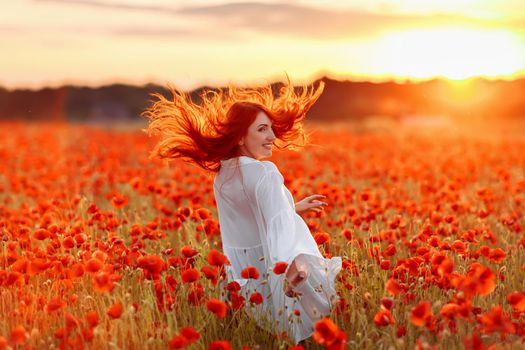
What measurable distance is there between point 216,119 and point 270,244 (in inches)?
37.4

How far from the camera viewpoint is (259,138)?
405 cm

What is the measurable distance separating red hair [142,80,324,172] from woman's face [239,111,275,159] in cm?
3

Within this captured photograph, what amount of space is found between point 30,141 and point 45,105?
43.2 metres

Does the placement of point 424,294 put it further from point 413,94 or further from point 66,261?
point 413,94

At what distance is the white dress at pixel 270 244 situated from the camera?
11.8 ft

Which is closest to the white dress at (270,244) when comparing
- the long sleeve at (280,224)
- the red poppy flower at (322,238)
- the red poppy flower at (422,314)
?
the long sleeve at (280,224)

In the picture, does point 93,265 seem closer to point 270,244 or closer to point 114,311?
point 114,311

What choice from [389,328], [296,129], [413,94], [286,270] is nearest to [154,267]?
[286,270]

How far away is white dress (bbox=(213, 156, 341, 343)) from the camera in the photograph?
359cm

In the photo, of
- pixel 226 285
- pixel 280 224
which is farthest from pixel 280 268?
pixel 226 285

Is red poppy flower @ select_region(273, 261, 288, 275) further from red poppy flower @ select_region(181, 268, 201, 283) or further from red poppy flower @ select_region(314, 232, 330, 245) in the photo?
red poppy flower @ select_region(314, 232, 330, 245)

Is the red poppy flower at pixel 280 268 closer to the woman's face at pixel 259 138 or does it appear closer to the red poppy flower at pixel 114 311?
the red poppy flower at pixel 114 311

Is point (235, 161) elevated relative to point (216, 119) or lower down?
lower down

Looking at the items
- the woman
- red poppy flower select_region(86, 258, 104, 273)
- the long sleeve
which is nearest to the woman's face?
the woman
